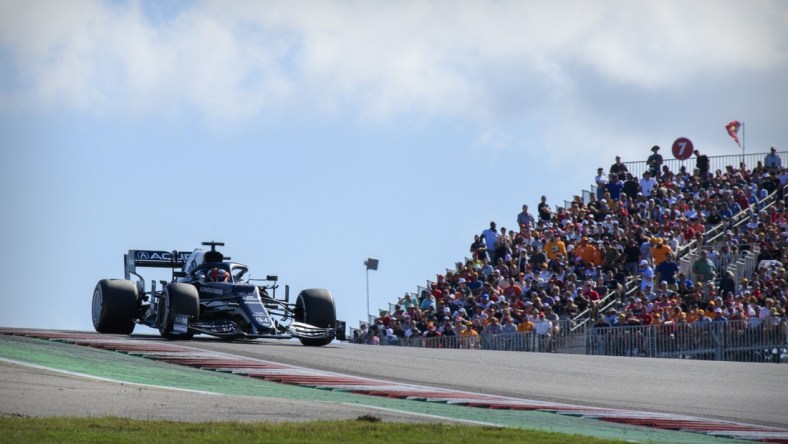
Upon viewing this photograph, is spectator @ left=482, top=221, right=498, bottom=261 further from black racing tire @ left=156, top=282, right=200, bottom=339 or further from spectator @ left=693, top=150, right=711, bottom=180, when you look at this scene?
black racing tire @ left=156, top=282, right=200, bottom=339

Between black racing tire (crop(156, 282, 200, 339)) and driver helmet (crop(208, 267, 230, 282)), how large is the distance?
3.53 ft

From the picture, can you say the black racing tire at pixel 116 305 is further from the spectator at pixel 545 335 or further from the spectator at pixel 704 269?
the spectator at pixel 704 269

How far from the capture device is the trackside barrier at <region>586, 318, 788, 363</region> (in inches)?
984

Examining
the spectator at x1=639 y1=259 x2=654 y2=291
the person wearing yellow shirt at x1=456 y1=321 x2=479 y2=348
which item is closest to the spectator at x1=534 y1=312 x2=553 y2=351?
the person wearing yellow shirt at x1=456 y1=321 x2=479 y2=348

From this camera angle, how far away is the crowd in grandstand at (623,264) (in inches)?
1072

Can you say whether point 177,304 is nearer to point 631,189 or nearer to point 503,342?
point 503,342

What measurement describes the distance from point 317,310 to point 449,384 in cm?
530

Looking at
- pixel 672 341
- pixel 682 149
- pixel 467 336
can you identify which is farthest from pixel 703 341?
pixel 682 149

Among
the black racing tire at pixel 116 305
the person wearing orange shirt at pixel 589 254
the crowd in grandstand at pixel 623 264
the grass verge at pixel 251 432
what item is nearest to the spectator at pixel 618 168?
the crowd in grandstand at pixel 623 264

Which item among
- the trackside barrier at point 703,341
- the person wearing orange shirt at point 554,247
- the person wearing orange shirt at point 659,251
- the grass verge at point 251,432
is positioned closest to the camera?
the grass verge at point 251,432

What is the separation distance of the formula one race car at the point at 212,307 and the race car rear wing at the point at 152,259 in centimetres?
40

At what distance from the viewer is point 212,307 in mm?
23016

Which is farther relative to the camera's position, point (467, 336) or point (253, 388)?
point (467, 336)

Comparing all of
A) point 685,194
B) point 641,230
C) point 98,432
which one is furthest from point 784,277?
point 98,432
